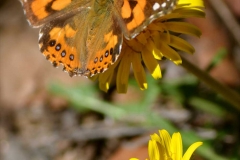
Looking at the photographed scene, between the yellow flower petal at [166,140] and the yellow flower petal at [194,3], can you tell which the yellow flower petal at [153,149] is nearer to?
the yellow flower petal at [166,140]

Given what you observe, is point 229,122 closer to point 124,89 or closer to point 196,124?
point 196,124

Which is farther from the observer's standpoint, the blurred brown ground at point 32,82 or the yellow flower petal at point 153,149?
the blurred brown ground at point 32,82

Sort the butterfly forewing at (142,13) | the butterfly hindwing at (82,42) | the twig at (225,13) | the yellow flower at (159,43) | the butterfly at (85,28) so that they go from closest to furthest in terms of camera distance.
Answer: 1. the butterfly forewing at (142,13)
2. the butterfly at (85,28)
3. the butterfly hindwing at (82,42)
4. the yellow flower at (159,43)
5. the twig at (225,13)

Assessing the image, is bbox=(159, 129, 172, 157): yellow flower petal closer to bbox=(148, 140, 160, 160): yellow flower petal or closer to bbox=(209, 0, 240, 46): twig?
bbox=(148, 140, 160, 160): yellow flower petal

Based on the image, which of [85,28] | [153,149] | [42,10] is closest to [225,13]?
[85,28]

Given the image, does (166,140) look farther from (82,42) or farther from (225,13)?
(225,13)

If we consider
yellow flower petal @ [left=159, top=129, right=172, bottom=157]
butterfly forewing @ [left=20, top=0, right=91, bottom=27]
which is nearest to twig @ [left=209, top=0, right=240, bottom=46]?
butterfly forewing @ [left=20, top=0, right=91, bottom=27]

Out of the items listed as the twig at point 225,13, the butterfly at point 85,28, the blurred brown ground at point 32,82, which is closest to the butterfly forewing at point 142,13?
the butterfly at point 85,28
